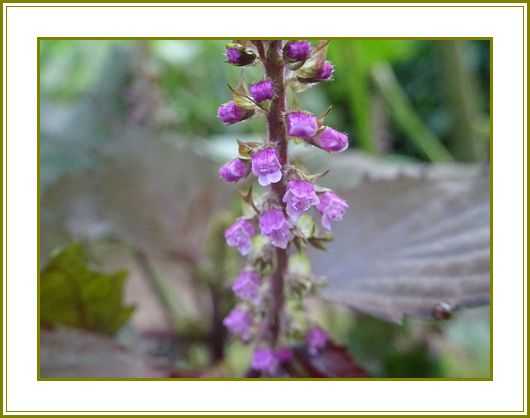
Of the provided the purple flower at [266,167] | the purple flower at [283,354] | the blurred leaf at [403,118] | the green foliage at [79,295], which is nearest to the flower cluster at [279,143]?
the purple flower at [266,167]

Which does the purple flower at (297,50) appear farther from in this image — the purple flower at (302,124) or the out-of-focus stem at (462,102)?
the out-of-focus stem at (462,102)

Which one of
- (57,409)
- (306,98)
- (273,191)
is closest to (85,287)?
(57,409)

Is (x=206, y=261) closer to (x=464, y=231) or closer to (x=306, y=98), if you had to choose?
(x=464, y=231)

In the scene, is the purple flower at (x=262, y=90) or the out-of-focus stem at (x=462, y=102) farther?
the out-of-focus stem at (x=462, y=102)

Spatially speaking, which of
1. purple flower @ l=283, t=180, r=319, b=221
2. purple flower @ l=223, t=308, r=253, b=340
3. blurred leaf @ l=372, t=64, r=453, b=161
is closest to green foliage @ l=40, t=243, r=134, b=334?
purple flower @ l=223, t=308, r=253, b=340

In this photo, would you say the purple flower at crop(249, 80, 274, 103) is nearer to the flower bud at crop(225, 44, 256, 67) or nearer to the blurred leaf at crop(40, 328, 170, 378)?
the flower bud at crop(225, 44, 256, 67)
